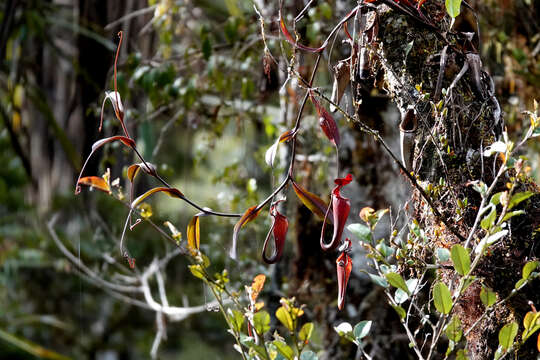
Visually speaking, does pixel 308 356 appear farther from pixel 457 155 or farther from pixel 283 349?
pixel 457 155

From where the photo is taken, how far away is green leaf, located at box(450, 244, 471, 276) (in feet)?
1.23

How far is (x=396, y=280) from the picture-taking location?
0.40m

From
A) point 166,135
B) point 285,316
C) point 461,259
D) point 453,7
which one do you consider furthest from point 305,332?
point 166,135

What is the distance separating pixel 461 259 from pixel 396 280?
0.05 m

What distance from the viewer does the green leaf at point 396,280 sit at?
0.39 meters

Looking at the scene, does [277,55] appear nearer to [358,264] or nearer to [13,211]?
[358,264]

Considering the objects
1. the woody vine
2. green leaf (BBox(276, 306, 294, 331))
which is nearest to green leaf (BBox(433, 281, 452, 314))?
the woody vine

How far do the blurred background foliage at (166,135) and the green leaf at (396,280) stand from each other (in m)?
0.13

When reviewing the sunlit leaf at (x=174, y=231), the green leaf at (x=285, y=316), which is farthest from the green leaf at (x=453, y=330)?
the sunlit leaf at (x=174, y=231)

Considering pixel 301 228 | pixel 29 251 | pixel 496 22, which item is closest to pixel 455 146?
pixel 301 228

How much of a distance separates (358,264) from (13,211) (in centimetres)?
248

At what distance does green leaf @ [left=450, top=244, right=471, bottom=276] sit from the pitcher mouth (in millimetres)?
126

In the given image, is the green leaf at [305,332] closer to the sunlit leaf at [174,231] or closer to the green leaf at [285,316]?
the green leaf at [285,316]

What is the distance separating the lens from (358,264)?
3.44ft
